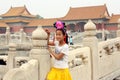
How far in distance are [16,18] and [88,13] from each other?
12.2 metres

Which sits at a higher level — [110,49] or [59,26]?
[59,26]

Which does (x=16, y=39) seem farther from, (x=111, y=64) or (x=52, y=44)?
(x=52, y=44)

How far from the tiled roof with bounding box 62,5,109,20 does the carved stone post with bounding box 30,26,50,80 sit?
1357 inches

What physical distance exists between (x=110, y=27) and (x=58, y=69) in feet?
110

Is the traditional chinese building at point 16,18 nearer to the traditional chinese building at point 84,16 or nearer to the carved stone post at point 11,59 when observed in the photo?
the traditional chinese building at point 84,16

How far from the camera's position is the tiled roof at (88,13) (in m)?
38.9

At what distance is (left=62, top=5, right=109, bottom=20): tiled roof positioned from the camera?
38938 millimetres

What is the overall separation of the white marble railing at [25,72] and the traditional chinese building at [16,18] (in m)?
36.4

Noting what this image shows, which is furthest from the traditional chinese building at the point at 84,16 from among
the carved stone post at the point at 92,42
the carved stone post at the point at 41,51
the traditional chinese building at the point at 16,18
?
the carved stone post at the point at 41,51

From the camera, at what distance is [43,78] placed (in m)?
3.83

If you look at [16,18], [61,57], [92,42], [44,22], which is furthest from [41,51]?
[16,18]

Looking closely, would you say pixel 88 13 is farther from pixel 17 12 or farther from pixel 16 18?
pixel 17 12

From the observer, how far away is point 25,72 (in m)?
3.48

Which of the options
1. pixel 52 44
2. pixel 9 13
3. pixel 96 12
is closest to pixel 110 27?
pixel 96 12
